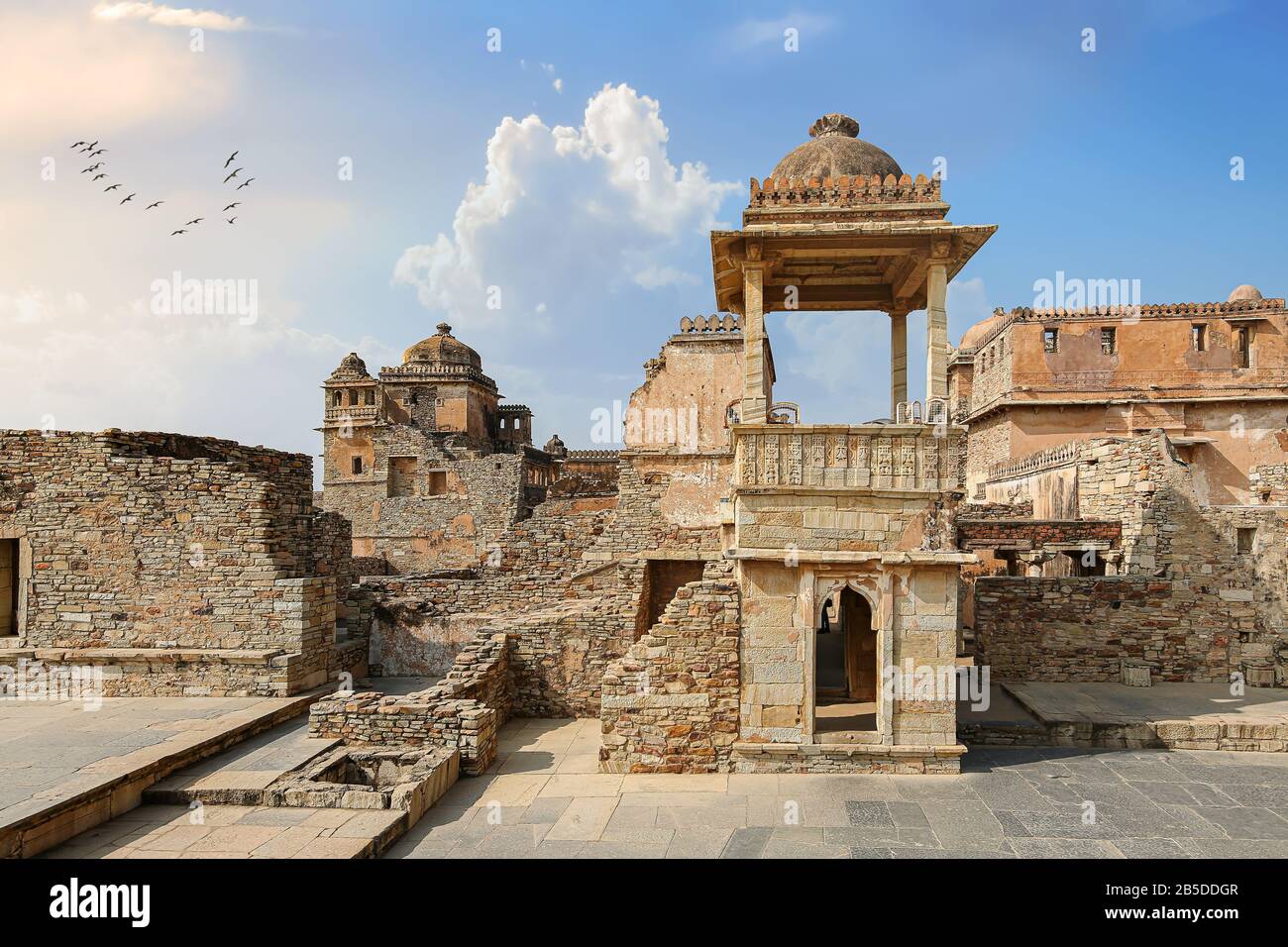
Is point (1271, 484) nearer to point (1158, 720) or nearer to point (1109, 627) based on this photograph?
point (1109, 627)

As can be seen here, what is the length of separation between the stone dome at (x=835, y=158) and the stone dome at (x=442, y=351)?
1142 inches

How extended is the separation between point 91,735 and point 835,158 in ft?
42.8

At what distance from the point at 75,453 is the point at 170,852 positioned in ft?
29.3

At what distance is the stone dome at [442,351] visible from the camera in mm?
37562

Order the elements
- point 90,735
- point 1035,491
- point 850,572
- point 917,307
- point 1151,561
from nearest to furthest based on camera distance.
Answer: point 850,572
point 90,735
point 917,307
point 1151,561
point 1035,491

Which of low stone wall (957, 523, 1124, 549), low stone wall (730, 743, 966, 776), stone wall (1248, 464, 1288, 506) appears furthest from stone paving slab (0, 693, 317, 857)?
stone wall (1248, 464, 1288, 506)

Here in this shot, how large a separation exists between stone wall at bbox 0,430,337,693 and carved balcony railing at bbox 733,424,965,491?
26.6ft

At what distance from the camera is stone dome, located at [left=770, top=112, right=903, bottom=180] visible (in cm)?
1038

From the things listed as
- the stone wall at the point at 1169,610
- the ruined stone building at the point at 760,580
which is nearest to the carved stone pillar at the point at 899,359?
the ruined stone building at the point at 760,580

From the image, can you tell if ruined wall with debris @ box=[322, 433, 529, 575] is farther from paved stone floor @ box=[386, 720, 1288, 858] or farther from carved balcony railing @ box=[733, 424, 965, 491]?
carved balcony railing @ box=[733, 424, 965, 491]

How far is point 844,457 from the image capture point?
8.74 m
